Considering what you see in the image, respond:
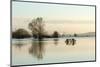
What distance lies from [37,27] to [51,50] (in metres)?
0.31

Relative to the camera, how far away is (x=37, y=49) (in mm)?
2525

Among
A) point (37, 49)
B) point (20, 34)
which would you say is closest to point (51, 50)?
point (37, 49)

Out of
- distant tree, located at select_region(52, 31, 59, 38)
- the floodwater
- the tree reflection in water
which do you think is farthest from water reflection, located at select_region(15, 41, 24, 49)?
distant tree, located at select_region(52, 31, 59, 38)

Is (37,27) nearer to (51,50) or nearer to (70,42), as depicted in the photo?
(51,50)

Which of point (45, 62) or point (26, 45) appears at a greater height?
point (26, 45)

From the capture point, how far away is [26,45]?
247 cm

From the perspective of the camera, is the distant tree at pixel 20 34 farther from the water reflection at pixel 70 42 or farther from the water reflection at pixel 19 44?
the water reflection at pixel 70 42

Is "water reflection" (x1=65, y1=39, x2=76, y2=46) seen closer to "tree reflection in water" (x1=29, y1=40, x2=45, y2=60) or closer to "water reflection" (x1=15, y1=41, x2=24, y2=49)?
"tree reflection in water" (x1=29, y1=40, x2=45, y2=60)

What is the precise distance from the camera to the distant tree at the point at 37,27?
251cm

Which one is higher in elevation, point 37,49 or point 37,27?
point 37,27
